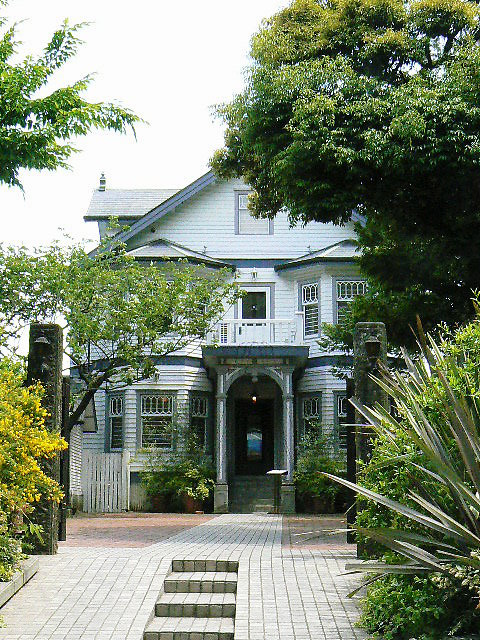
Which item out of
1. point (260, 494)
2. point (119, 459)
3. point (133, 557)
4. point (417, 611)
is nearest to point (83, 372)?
point (119, 459)

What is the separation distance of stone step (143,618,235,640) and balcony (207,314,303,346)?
18357mm

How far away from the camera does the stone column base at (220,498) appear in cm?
2530

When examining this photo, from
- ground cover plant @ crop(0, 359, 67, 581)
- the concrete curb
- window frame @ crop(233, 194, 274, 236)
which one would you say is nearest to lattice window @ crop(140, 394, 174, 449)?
window frame @ crop(233, 194, 274, 236)

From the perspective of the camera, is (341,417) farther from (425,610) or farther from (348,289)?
(425,610)

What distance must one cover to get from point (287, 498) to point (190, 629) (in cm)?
1724

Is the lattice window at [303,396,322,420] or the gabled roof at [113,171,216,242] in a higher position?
the gabled roof at [113,171,216,242]

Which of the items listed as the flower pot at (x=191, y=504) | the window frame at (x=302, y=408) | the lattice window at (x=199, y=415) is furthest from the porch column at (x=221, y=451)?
the window frame at (x=302, y=408)

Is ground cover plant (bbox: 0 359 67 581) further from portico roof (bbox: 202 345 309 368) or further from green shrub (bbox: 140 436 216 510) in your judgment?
portico roof (bbox: 202 345 309 368)

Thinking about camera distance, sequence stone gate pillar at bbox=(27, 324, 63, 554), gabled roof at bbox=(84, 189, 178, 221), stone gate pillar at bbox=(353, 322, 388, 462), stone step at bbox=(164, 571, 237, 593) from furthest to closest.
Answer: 1. gabled roof at bbox=(84, 189, 178, 221)
2. stone gate pillar at bbox=(353, 322, 388, 462)
3. stone gate pillar at bbox=(27, 324, 63, 554)
4. stone step at bbox=(164, 571, 237, 593)

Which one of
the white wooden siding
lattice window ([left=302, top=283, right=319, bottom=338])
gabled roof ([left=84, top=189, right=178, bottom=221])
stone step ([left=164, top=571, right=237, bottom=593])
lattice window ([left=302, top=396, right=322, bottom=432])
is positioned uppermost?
gabled roof ([left=84, top=189, right=178, bottom=221])

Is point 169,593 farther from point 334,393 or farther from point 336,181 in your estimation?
point 334,393

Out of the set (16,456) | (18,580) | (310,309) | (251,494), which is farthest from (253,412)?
(16,456)

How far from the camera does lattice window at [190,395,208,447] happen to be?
2775 cm

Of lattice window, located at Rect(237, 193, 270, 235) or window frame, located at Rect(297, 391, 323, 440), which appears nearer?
window frame, located at Rect(297, 391, 323, 440)
